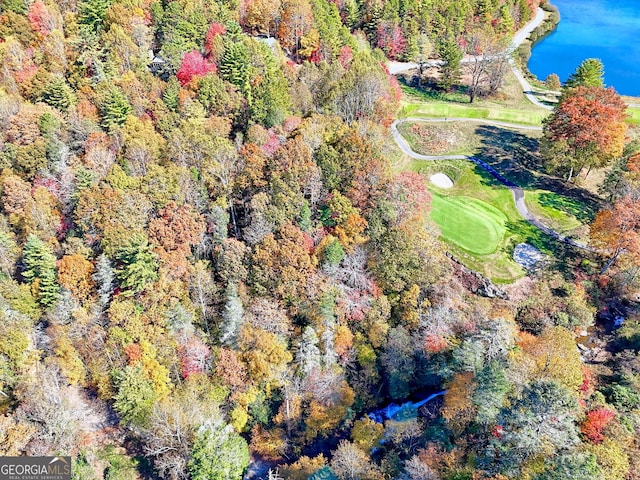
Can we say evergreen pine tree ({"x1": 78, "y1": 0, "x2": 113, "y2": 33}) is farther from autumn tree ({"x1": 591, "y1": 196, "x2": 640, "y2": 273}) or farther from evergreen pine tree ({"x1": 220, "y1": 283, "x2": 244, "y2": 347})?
autumn tree ({"x1": 591, "y1": 196, "x2": 640, "y2": 273})

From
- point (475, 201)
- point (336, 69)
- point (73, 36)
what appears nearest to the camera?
point (475, 201)

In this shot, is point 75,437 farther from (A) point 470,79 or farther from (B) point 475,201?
(A) point 470,79

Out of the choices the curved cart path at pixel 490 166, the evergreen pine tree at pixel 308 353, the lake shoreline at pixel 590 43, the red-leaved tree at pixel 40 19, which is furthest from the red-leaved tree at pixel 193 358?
the lake shoreline at pixel 590 43

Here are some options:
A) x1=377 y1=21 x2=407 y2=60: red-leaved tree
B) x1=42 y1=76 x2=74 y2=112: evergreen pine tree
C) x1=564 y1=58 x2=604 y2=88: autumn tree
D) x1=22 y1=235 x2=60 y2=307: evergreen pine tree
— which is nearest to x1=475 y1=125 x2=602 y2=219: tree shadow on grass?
x1=564 y1=58 x2=604 y2=88: autumn tree

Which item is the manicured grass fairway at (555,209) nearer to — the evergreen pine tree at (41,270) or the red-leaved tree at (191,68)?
the red-leaved tree at (191,68)

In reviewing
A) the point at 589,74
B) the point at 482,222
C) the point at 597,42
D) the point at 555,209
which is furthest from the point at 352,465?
the point at 597,42

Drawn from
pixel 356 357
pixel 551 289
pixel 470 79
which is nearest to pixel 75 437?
pixel 356 357
